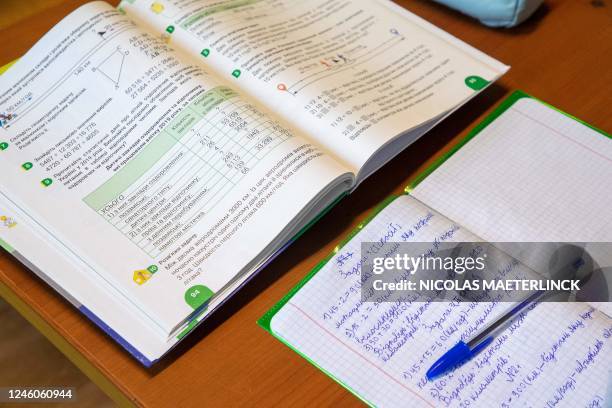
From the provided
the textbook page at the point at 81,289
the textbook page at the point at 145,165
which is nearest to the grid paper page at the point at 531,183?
the textbook page at the point at 145,165

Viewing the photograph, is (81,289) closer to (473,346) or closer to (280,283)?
(280,283)

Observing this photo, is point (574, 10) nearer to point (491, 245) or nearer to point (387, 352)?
point (491, 245)

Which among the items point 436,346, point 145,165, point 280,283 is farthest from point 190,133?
point 436,346

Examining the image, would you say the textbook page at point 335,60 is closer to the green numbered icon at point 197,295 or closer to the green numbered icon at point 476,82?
the green numbered icon at point 476,82

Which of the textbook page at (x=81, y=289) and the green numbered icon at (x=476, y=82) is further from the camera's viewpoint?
the green numbered icon at (x=476, y=82)

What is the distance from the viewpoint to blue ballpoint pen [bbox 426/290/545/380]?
54cm

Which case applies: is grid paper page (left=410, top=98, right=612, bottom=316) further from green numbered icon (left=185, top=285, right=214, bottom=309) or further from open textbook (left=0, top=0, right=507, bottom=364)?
green numbered icon (left=185, top=285, right=214, bottom=309)

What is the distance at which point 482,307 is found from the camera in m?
0.58

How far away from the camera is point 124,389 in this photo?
0.54 m

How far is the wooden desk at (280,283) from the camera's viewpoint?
0.54m

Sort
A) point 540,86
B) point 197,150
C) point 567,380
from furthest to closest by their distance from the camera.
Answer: point 540,86, point 197,150, point 567,380

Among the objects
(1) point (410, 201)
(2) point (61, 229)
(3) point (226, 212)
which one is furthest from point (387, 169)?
(2) point (61, 229)

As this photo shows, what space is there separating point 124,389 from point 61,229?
0.48ft

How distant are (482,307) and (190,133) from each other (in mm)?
288
